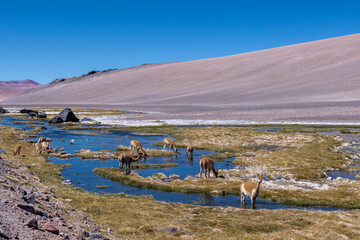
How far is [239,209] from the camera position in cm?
1421

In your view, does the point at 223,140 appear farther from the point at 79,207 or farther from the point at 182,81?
the point at 182,81

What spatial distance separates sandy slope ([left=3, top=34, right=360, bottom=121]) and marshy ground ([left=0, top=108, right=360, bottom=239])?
4082 centimetres

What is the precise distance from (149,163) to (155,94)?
11846cm

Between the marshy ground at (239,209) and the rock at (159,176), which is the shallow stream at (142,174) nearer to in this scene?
the marshy ground at (239,209)

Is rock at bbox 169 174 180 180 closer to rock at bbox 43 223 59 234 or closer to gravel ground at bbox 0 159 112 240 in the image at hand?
gravel ground at bbox 0 159 112 240

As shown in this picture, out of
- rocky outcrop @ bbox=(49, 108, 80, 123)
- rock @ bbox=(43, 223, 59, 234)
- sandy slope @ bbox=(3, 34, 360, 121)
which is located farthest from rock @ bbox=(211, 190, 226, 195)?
rocky outcrop @ bbox=(49, 108, 80, 123)

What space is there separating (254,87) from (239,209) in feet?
360

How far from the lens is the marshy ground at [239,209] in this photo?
37.6 feet

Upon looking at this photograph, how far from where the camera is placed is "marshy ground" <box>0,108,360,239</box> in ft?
37.6

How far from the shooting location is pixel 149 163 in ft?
83.0

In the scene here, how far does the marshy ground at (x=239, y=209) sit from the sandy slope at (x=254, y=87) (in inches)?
1607

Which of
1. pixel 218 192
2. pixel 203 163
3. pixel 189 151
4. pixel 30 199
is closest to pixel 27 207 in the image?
pixel 30 199

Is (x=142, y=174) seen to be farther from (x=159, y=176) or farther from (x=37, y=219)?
(x=37, y=219)

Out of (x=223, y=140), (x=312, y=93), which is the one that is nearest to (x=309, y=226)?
(x=223, y=140)
